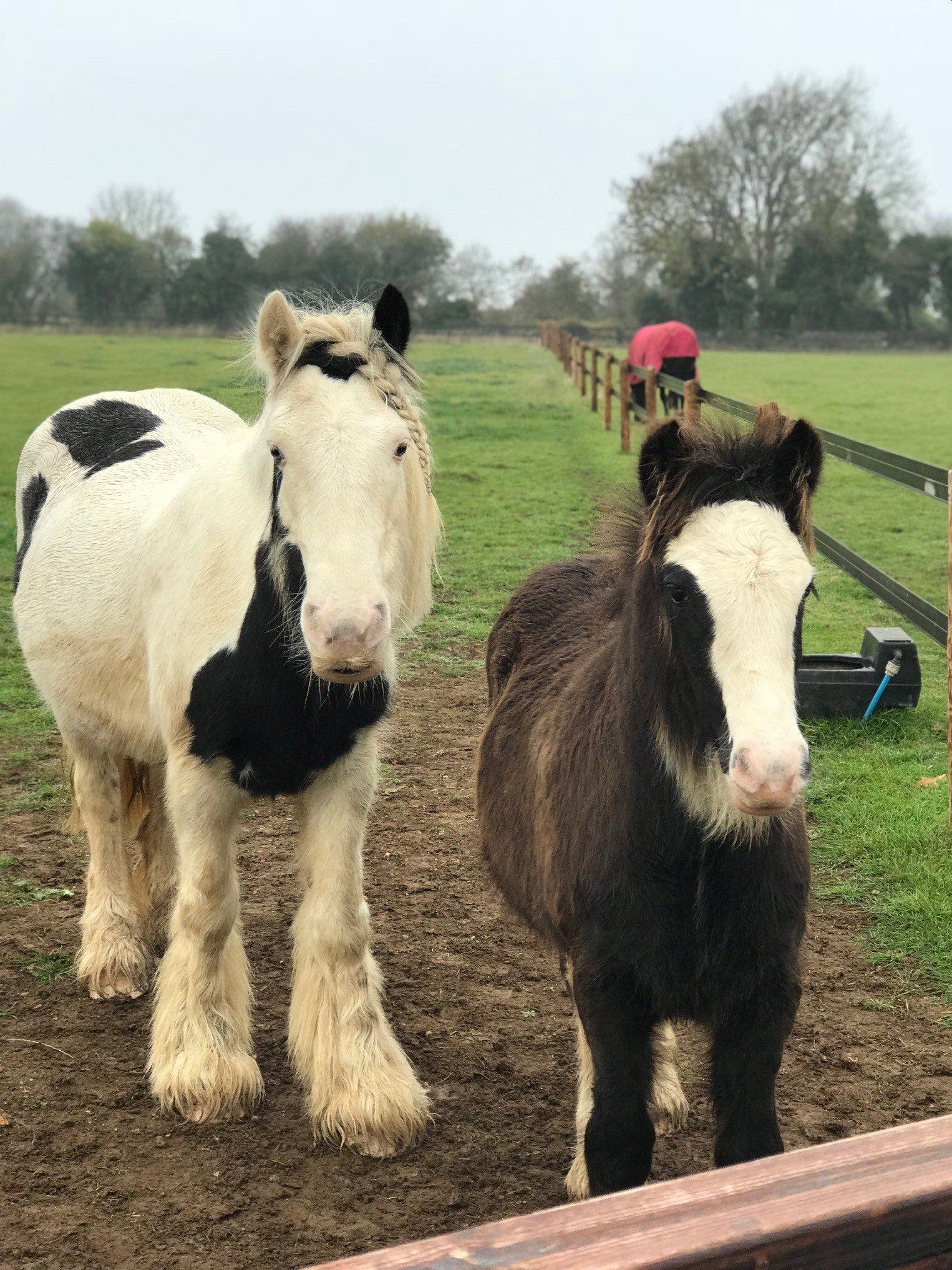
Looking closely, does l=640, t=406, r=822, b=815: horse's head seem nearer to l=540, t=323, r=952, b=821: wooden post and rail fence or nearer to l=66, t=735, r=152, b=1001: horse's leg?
Result: l=540, t=323, r=952, b=821: wooden post and rail fence

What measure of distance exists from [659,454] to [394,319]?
901mm

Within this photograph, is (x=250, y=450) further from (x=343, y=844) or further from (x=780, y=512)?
(x=780, y=512)

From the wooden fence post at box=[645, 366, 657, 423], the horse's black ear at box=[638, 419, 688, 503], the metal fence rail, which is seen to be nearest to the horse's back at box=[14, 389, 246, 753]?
the horse's black ear at box=[638, 419, 688, 503]

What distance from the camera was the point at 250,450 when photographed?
9.33ft

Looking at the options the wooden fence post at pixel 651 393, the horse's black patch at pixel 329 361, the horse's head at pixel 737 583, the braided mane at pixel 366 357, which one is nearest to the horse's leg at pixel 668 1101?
the horse's head at pixel 737 583

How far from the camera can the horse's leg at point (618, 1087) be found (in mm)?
2189

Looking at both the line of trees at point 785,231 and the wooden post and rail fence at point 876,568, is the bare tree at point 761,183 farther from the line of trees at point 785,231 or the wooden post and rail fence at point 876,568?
the wooden post and rail fence at point 876,568

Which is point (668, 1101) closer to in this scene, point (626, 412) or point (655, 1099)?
point (655, 1099)

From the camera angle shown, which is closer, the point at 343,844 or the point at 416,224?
the point at 343,844

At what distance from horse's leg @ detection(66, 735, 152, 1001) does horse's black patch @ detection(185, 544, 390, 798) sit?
1.08 metres

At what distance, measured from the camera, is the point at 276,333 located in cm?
258

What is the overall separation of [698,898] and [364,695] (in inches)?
43.4

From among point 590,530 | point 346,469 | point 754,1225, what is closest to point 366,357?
point 346,469

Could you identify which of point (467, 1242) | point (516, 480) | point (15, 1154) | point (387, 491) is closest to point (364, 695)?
point (387, 491)
